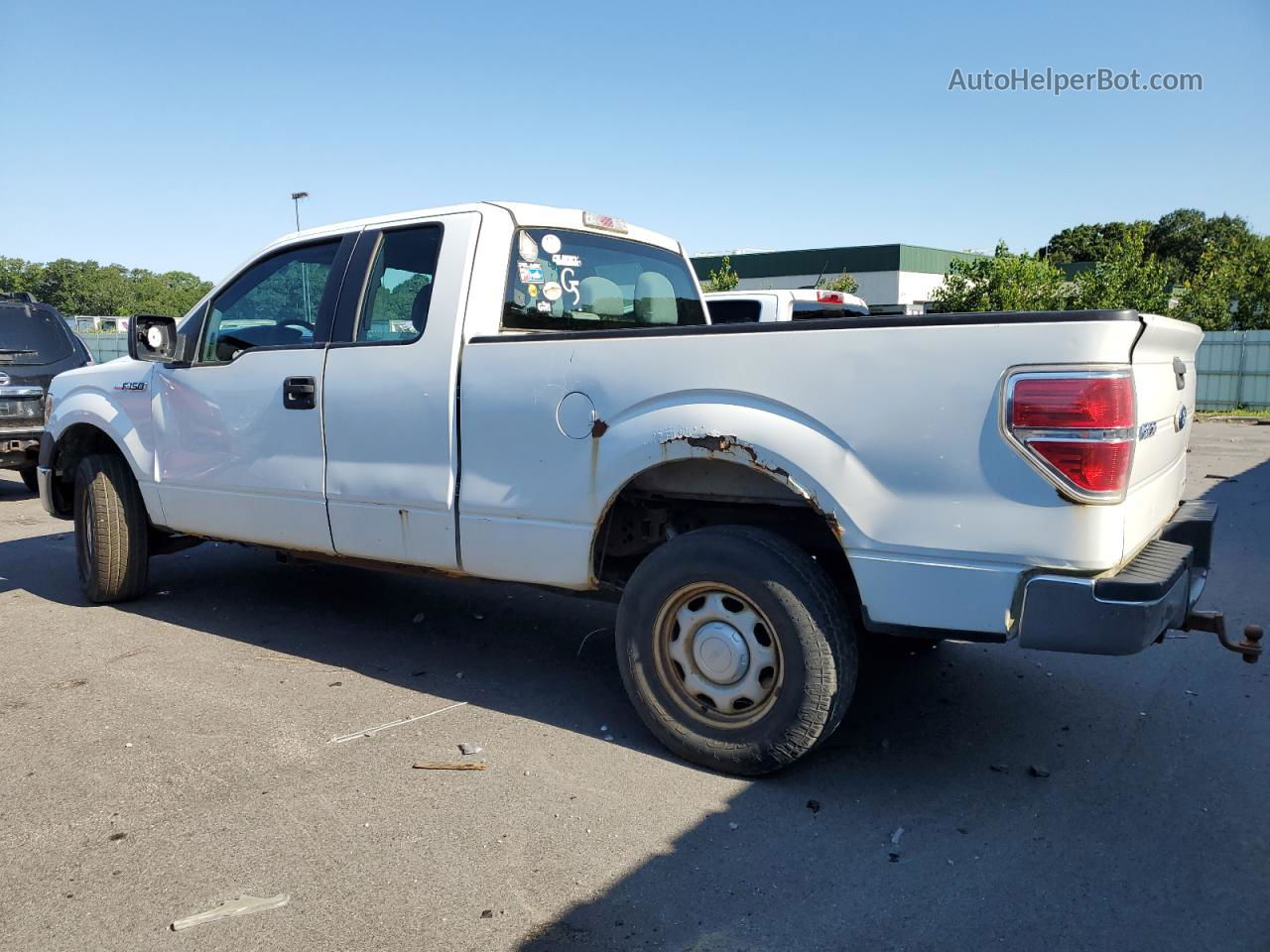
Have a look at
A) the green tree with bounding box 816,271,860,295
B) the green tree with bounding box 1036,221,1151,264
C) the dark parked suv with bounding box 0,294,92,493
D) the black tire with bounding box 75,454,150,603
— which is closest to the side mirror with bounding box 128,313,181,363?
the black tire with bounding box 75,454,150,603

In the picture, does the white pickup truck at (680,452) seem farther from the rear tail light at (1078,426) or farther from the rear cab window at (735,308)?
the rear cab window at (735,308)

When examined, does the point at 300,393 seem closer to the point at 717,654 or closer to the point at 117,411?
the point at 117,411

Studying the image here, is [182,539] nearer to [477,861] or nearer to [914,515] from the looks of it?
[477,861]

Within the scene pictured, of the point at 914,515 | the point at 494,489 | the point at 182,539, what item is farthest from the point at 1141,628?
the point at 182,539

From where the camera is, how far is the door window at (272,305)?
4.94 m

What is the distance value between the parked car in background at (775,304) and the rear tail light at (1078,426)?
713 centimetres

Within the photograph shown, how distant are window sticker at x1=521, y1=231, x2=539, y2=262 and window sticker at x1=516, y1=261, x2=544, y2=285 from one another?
0.03m

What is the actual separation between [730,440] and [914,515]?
0.69m

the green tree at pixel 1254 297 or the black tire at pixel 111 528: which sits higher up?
the green tree at pixel 1254 297

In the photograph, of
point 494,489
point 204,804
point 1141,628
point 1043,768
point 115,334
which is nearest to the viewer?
point 1141,628

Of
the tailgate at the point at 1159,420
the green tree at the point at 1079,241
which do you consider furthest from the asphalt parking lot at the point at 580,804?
the green tree at the point at 1079,241

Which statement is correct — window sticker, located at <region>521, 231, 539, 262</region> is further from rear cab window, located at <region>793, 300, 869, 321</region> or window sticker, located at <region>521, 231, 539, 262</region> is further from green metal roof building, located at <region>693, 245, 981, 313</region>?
green metal roof building, located at <region>693, 245, 981, 313</region>

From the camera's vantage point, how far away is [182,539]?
616cm

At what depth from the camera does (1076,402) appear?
290 centimetres
